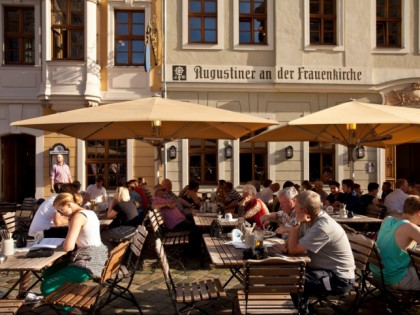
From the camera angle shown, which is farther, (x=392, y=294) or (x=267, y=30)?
(x=267, y=30)

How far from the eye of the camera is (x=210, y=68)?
12.7 meters

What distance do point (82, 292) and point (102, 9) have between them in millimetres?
10769

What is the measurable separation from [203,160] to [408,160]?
775cm

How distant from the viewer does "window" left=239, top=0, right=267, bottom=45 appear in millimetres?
13062

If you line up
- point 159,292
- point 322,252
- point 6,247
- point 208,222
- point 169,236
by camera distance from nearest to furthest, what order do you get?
1. point 322,252
2. point 6,247
3. point 159,292
4. point 208,222
5. point 169,236

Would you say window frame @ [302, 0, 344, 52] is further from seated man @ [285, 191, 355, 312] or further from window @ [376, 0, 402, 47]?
seated man @ [285, 191, 355, 312]

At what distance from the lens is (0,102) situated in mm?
12656

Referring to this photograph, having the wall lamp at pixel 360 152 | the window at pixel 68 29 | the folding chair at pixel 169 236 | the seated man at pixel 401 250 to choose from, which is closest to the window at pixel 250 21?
the wall lamp at pixel 360 152

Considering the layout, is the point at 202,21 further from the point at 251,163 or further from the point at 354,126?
the point at 354,126

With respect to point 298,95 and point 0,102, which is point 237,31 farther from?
point 0,102

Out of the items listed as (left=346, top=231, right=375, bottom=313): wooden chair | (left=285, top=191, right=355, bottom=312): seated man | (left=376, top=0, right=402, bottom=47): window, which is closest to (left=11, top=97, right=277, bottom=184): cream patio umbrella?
(left=285, top=191, right=355, bottom=312): seated man

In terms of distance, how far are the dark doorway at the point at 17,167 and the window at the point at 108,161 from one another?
7.61 ft

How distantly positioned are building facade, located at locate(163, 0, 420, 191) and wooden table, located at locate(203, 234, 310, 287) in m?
7.70

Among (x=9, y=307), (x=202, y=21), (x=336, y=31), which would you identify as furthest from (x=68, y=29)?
(x=9, y=307)
